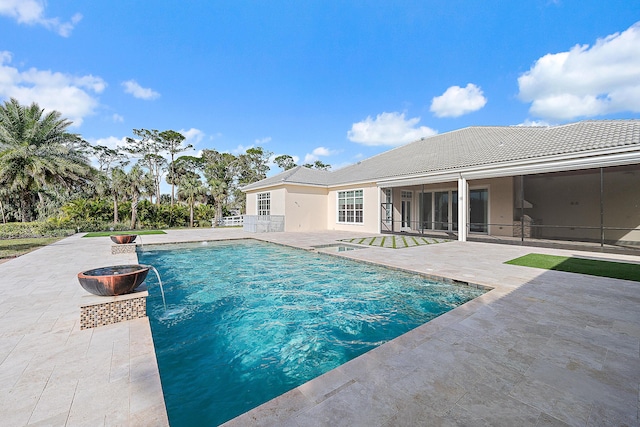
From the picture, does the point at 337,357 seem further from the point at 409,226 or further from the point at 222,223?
the point at 222,223

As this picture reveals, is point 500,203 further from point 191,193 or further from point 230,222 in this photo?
point 191,193

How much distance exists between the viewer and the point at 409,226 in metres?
18.1

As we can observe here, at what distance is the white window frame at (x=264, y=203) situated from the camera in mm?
20163

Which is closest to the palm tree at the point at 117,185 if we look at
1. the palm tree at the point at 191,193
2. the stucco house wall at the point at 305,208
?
the palm tree at the point at 191,193

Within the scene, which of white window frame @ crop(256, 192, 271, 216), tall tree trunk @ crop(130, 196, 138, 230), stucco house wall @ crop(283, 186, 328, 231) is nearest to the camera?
stucco house wall @ crop(283, 186, 328, 231)

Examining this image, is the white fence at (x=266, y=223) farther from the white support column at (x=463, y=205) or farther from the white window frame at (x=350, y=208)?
the white support column at (x=463, y=205)

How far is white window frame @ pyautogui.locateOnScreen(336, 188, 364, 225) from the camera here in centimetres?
1750

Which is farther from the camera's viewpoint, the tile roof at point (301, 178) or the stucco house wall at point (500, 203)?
the tile roof at point (301, 178)

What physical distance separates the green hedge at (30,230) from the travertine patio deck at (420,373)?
16885 mm

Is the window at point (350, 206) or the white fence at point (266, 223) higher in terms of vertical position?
the window at point (350, 206)

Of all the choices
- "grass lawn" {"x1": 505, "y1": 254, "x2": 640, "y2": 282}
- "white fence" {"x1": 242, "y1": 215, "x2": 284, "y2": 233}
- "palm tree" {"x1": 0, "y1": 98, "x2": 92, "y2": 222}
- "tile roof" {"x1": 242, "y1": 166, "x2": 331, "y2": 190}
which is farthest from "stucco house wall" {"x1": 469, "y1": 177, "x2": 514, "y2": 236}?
"palm tree" {"x1": 0, "y1": 98, "x2": 92, "y2": 222}

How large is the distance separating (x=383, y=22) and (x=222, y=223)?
22.4 m

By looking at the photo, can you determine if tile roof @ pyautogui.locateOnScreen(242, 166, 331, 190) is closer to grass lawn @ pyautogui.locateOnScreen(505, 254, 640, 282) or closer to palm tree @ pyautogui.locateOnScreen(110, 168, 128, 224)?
palm tree @ pyautogui.locateOnScreen(110, 168, 128, 224)

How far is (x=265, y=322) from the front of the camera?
4488 millimetres
